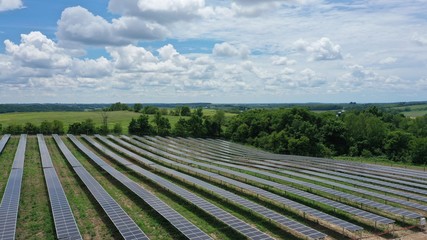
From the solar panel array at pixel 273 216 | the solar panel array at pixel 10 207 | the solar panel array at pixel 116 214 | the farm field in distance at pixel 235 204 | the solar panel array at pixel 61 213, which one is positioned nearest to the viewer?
the solar panel array at pixel 61 213

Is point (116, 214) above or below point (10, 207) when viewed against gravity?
below

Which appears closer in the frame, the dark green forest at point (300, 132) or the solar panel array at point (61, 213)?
the solar panel array at point (61, 213)

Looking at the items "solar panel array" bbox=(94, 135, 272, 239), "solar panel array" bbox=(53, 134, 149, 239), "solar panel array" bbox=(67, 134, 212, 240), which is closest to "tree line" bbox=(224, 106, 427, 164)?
"solar panel array" bbox=(94, 135, 272, 239)

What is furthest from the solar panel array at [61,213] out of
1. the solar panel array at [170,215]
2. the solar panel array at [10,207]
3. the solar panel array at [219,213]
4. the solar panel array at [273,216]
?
the solar panel array at [273,216]

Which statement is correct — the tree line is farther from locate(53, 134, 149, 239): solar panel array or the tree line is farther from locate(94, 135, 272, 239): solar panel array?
locate(53, 134, 149, 239): solar panel array

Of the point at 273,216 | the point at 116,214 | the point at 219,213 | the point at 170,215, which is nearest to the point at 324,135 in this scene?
the point at 273,216

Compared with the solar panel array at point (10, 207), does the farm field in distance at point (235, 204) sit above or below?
below

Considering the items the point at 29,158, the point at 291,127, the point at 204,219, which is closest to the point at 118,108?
the point at 291,127

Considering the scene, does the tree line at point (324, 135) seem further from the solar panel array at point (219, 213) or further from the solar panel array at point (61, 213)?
the solar panel array at point (61, 213)

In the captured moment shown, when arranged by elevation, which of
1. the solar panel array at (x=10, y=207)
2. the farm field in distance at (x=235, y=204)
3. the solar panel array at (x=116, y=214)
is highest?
the solar panel array at (x=10, y=207)

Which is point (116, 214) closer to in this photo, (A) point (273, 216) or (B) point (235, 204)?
(B) point (235, 204)

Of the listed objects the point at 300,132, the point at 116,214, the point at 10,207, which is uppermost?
the point at 300,132

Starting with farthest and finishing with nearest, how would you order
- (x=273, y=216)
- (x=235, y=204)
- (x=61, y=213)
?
(x=235, y=204)
(x=273, y=216)
(x=61, y=213)
